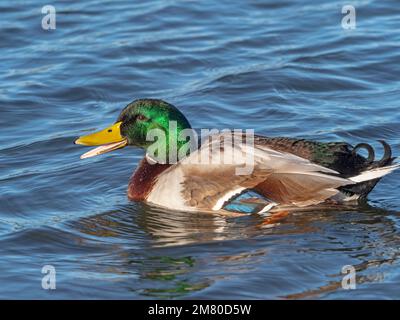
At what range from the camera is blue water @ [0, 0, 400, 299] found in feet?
24.9

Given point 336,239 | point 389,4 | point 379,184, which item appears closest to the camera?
point 336,239

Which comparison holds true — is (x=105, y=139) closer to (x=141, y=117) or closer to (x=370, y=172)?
(x=141, y=117)

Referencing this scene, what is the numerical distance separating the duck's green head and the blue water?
0.58 metres

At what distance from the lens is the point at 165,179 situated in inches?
354

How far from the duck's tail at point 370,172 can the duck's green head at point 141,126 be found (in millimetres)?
1603

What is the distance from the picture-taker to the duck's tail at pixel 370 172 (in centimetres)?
846

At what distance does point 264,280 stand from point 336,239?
1.04 m

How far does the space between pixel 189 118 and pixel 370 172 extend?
3439 millimetres

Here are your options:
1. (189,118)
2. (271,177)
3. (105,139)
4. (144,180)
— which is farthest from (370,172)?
(189,118)

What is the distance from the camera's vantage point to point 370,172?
27.9ft
